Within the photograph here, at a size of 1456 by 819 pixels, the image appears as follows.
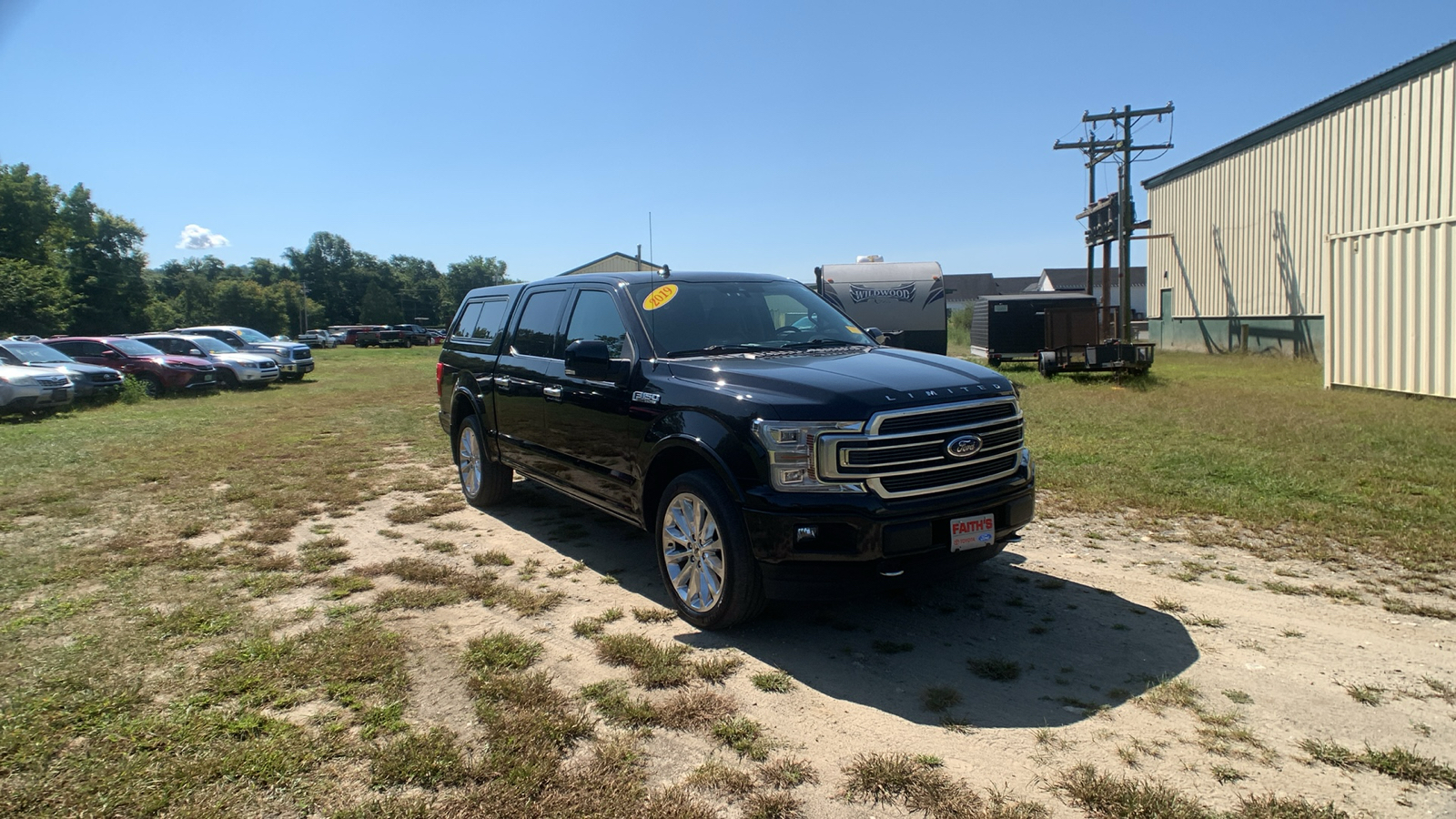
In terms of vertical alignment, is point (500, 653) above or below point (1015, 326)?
below

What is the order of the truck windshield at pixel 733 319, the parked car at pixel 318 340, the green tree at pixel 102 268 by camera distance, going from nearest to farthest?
the truck windshield at pixel 733 319
the green tree at pixel 102 268
the parked car at pixel 318 340

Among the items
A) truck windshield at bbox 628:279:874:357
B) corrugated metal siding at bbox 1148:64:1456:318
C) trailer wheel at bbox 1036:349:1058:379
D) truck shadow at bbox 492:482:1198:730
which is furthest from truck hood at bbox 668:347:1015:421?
trailer wheel at bbox 1036:349:1058:379

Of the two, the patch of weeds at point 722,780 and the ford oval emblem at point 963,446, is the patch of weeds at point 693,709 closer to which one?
the patch of weeds at point 722,780

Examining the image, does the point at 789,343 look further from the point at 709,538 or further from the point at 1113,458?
the point at 1113,458

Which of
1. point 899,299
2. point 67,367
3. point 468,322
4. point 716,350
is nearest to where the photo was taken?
point 716,350

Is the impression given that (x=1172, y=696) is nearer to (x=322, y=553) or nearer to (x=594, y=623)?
(x=594, y=623)

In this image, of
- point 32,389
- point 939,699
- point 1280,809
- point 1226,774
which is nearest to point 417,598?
point 939,699

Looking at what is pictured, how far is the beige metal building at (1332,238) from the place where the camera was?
44.4 ft

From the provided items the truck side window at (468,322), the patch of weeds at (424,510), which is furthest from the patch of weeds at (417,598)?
the truck side window at (468,322)

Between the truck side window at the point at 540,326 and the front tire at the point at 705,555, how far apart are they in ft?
6.44

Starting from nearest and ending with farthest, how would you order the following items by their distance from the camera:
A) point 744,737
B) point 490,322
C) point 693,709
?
point 744,737 < point 693,709 < point 490,322

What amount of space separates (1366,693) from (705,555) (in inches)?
114

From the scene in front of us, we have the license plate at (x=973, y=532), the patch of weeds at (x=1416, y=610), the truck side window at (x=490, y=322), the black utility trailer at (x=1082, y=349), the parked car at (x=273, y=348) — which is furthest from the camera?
the parked car at (x=273, y=348)

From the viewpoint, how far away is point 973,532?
160 inches
